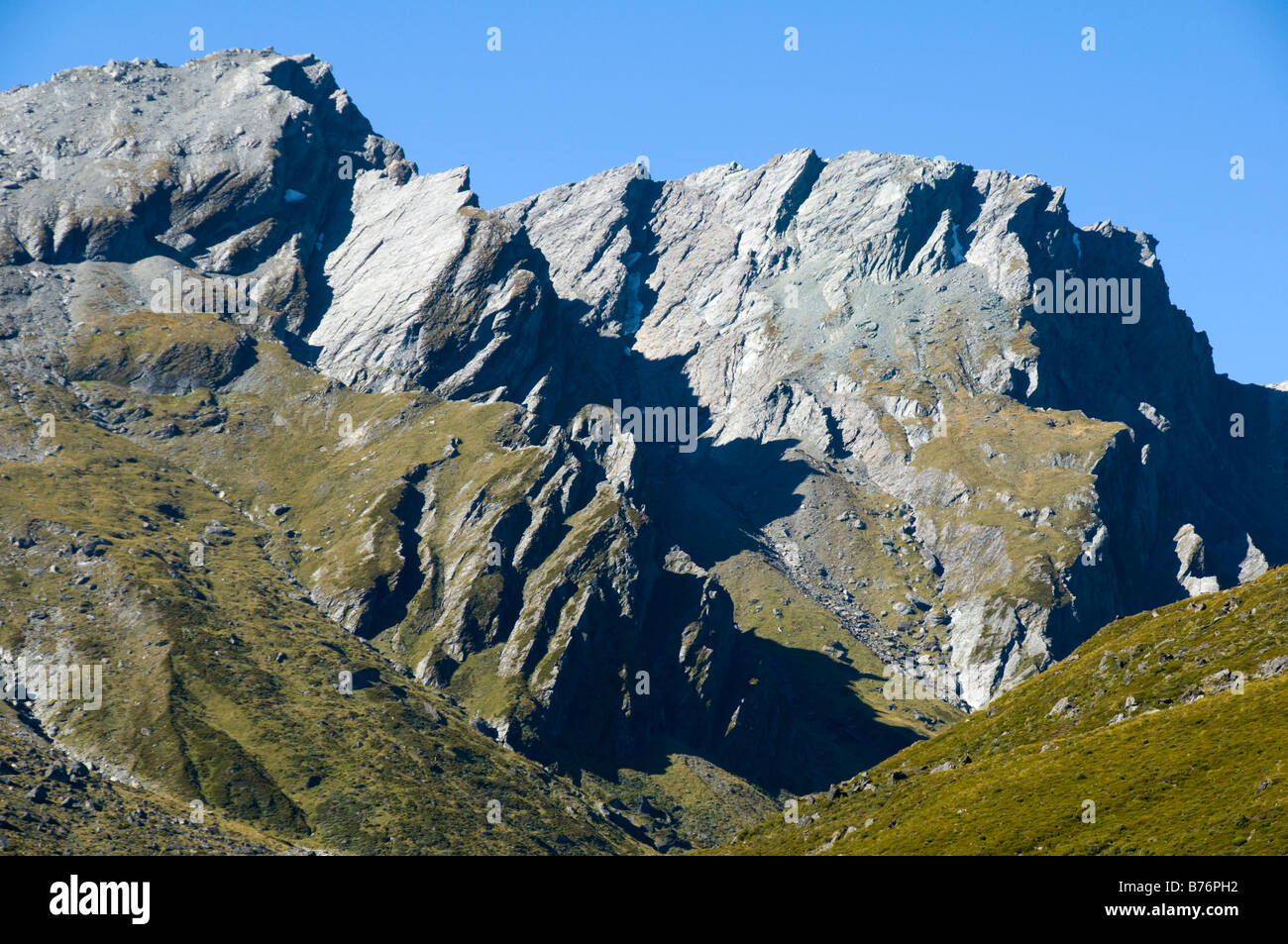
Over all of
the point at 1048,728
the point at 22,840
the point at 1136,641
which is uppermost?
the point at 1136,641
